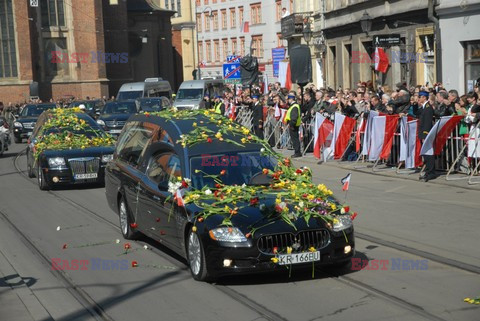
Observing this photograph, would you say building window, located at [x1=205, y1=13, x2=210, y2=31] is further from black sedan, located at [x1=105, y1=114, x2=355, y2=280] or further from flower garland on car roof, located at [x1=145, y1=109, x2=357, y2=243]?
flower garland on car roof, located at [x1=145, y1=109, x2=357, y2=243]

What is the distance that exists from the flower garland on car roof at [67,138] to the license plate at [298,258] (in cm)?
1126

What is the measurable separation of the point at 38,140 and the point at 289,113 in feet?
23.3

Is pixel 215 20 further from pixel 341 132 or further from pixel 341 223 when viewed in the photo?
pixel 341 223

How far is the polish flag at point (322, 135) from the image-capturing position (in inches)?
907

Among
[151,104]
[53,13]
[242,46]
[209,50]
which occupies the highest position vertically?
[53,13]

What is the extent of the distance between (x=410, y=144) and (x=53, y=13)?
5983 centimetres

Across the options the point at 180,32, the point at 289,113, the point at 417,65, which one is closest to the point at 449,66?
the point at 417,65

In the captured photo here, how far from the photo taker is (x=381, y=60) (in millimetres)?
32125

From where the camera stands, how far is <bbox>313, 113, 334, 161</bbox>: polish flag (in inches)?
907

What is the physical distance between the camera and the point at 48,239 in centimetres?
1295

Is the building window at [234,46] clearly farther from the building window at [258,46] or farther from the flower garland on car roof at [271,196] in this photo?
the flower garland on car roof at [271,196]

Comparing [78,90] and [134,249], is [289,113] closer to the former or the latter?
[134,249]

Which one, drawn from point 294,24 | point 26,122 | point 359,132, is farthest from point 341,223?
point 294,24

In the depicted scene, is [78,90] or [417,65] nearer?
[417,65]
